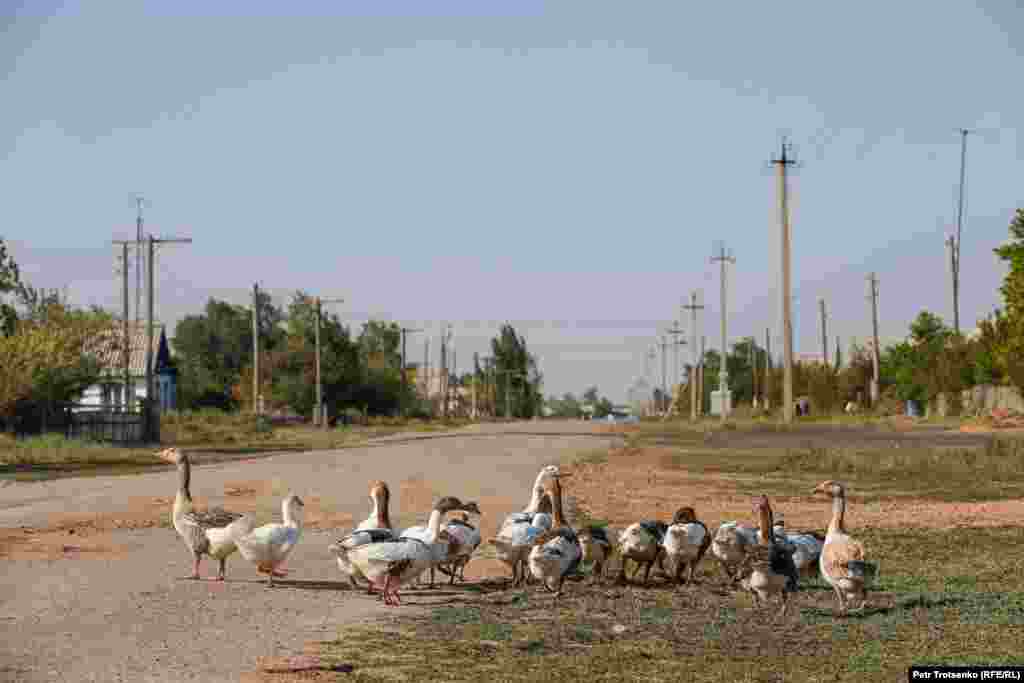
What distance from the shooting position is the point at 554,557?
14133 millimetres

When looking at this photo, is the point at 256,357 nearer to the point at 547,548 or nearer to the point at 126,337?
the point at 126,337

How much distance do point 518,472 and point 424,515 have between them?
39.0 feet

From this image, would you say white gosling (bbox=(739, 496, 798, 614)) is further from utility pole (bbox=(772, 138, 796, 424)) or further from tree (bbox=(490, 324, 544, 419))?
tree (bbox=(490, 324, 544, 419))

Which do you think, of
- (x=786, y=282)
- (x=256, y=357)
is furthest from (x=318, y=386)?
(x=786, y=282)

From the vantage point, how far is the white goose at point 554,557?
1412cm

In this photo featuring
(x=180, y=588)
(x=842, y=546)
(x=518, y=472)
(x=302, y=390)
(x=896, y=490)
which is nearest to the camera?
(x=842, y=546)

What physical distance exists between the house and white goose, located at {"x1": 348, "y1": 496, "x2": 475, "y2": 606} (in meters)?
43.6

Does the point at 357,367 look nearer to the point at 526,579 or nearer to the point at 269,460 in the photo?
the point at 269,460

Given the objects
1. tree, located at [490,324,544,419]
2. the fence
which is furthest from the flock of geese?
tree, located at [490,324,544,419]

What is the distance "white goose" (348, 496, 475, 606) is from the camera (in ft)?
45.5

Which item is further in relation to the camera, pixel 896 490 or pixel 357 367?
pixel 357 367

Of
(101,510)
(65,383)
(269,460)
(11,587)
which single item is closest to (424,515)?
(101,510)

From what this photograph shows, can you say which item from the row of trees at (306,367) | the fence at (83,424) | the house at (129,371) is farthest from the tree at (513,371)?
the fence at (83,424)

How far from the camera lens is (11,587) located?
1453 centimetres
